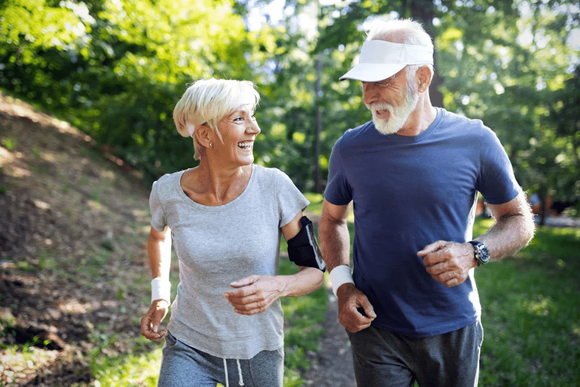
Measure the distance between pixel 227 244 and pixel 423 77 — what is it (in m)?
1.28

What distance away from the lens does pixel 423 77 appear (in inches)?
87.4

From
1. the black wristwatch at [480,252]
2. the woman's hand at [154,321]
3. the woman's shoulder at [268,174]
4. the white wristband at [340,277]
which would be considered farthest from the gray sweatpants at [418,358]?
the woman's hand at [154,321]

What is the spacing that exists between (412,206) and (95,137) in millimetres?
11148

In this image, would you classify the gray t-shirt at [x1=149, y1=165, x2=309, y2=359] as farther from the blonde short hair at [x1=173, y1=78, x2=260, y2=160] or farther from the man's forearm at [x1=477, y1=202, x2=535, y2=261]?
the man's forearm at [x1=477, y1=202, x2=535, y2=261]

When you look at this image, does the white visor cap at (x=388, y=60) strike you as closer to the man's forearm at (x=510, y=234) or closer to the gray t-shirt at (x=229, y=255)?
the gray t-shirt at (x=229, y=255)

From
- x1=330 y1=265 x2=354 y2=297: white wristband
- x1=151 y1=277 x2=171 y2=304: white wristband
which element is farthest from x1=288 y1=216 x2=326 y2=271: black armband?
x1=151 y1=277 x2=171 y2=304: white wristband

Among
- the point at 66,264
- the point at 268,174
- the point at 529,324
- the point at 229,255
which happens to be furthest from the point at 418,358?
the point at 66,264

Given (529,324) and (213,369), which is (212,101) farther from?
(529,324)

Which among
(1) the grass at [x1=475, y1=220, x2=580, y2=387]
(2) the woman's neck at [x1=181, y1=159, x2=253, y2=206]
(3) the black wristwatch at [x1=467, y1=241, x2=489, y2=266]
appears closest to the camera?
(3) the black wristwatch at [x1=467, y1=241, x2=489, y2=266]

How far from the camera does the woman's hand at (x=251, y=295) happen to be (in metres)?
1.84

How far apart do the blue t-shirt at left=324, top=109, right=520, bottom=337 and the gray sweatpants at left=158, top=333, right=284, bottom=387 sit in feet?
1.97

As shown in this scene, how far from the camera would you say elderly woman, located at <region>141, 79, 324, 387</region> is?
2.12 meters

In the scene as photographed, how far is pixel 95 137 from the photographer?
1160cm

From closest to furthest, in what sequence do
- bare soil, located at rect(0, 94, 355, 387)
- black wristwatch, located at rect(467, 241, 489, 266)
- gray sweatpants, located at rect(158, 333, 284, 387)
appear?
black wristwatch, located at rect(467, 241, 489, 266)
gray sweatpants, located at rect(158, 333, 284, 387)
bare soil, located at rect(0, 94, 355, 387)
